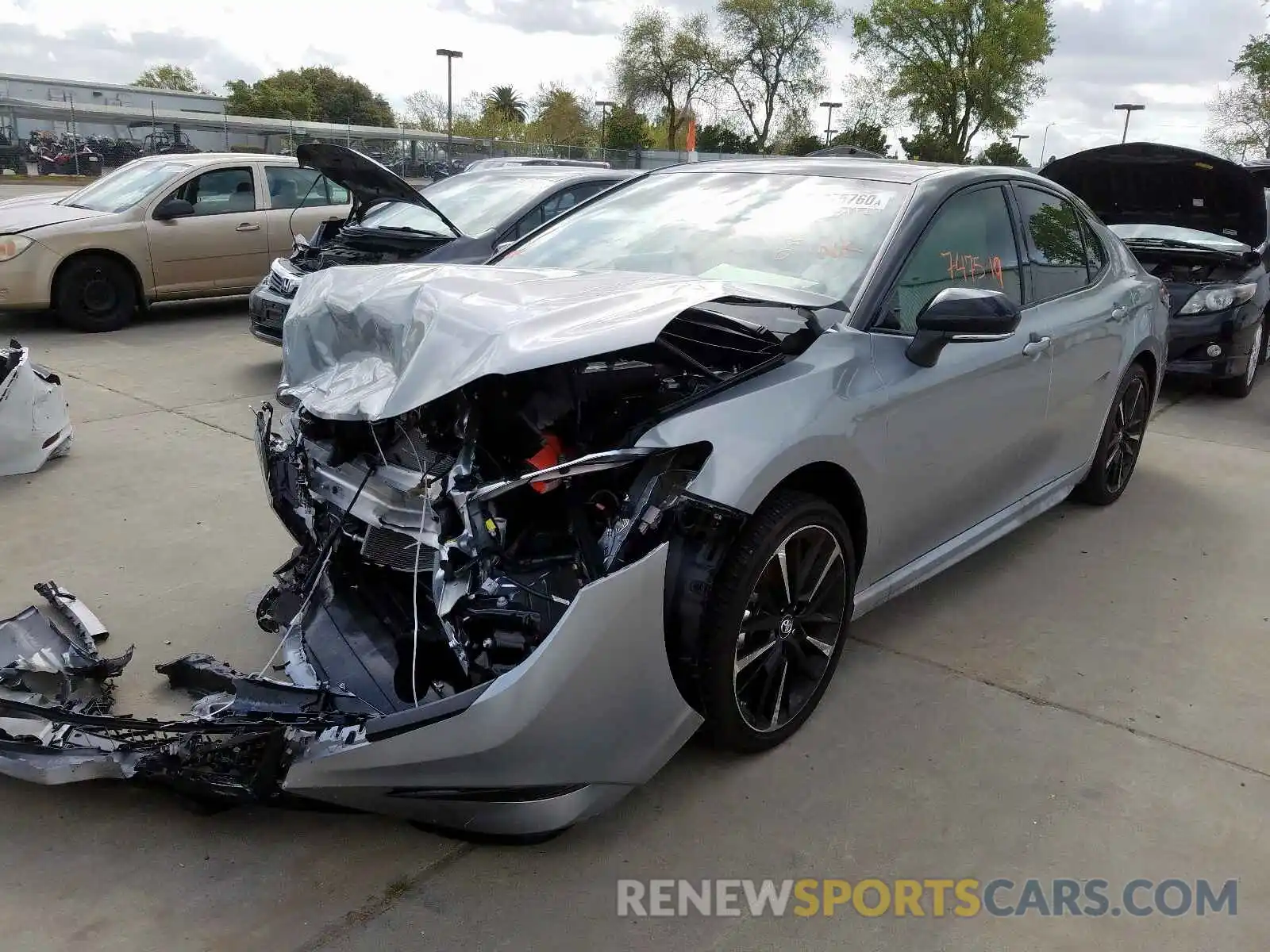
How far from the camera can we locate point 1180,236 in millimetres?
8039

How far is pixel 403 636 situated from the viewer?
2785 mm

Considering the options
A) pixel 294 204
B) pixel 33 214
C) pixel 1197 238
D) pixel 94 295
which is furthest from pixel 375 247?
pixel 1197 238

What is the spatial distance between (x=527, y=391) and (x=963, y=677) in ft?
6.28

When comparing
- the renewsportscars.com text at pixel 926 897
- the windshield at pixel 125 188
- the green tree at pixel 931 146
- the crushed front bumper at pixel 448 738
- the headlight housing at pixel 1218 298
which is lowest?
the renewsportscars.com text at pixel 926 897

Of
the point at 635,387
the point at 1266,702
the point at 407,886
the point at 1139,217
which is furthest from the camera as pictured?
the point at 1139,217

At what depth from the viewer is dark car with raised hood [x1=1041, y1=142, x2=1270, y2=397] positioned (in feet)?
24.8

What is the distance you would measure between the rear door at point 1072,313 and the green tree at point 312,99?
6283cm

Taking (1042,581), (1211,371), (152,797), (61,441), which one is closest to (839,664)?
(1042,581)

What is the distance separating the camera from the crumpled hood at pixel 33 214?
28.7 feet

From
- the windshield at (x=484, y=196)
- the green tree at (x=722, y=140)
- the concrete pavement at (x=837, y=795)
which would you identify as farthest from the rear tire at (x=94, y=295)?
the green tree at (x=722, y=140)

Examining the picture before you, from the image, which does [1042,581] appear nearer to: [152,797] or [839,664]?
[839,664]

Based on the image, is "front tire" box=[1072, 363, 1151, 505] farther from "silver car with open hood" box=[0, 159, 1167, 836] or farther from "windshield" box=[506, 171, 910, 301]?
"windshield" box=[506, 171, 910, 301]

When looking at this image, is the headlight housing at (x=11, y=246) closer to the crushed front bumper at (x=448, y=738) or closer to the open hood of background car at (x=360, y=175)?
the open hood of background car at (x=360, y=175)

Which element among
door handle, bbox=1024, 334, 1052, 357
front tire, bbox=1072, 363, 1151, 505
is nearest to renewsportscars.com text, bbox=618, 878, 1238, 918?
door handle, bbox=1024, 334, 1052, 357
